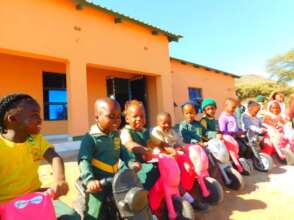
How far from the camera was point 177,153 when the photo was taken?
3.41m

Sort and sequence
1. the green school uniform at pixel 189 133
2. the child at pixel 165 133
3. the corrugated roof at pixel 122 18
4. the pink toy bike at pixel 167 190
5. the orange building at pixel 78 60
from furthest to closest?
the corrugated roof at pixel 122 18 < the orange building at pixel 78 60 < the green school uniform at pixel 189 133 < the child at pixel 165 133 < the pink toy bike at pixel 167 190

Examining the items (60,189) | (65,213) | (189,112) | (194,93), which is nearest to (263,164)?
(189,112)

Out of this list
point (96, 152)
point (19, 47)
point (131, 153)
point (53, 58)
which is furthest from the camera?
point (53, 58)

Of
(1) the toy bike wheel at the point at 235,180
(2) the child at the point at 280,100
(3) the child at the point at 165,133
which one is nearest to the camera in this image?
(3) the child at the point at 165,133

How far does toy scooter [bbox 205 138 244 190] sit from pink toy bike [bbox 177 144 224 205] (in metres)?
0.58

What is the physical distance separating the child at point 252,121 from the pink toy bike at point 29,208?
4910mm

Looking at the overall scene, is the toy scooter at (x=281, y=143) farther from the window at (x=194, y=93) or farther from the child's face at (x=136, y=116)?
the window at (x=194, y=93)

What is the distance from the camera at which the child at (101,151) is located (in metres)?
2.47

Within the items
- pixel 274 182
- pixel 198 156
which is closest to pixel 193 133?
pixel 198 156

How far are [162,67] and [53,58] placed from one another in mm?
4870

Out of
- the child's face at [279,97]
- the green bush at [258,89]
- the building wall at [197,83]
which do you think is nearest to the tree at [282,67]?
the green bush at [258,89]

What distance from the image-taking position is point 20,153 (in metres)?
2.10

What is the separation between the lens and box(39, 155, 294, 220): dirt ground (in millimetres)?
3332

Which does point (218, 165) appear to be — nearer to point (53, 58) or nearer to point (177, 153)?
point (177, 153)
